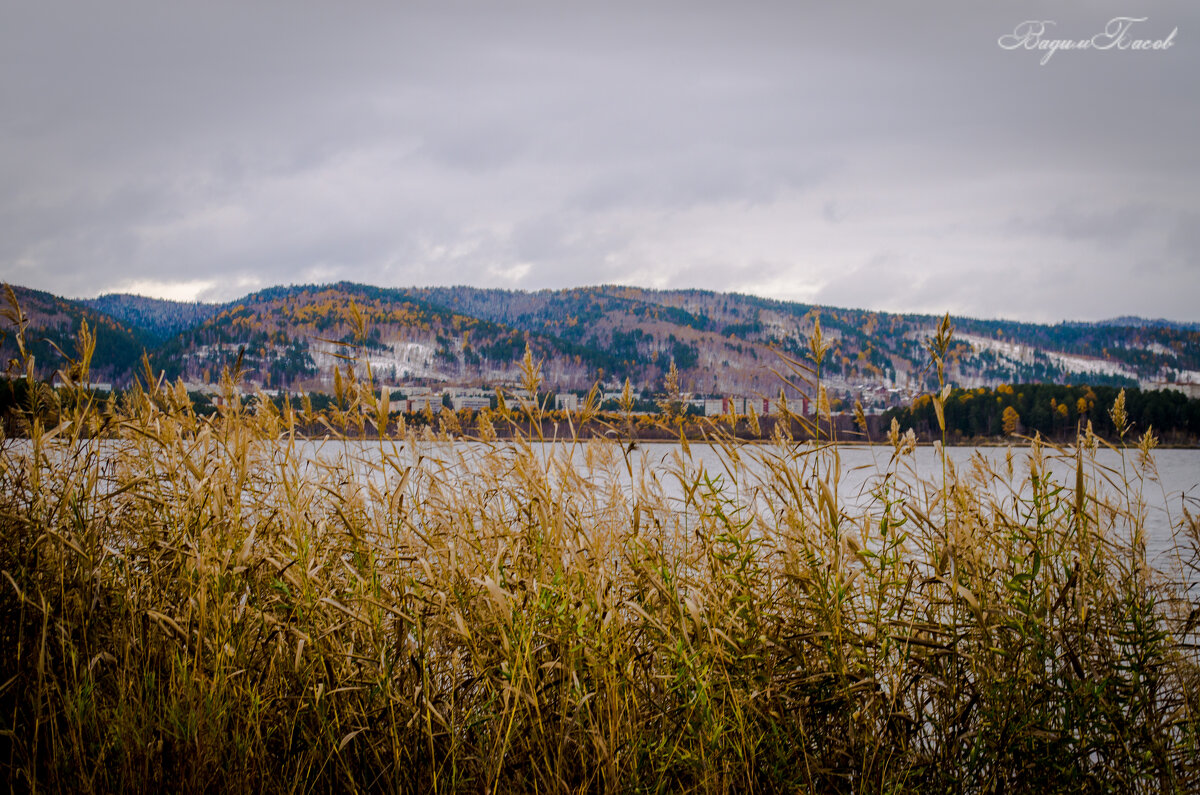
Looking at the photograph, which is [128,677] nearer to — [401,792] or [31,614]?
[31,614]

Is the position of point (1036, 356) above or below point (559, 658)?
above

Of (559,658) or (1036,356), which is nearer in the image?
(559,658)

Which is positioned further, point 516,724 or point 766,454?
point 766,454

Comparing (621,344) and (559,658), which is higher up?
(621,344)

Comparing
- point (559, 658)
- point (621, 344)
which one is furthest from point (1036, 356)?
point (559, 658)

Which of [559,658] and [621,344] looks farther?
[621,344]

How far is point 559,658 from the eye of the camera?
2637 millimetres

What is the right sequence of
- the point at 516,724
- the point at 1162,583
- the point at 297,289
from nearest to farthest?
the point at 516,724, the point at 1162,583, the point at 297,289

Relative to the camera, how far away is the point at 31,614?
3184 mm

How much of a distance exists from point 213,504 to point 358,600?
65cm

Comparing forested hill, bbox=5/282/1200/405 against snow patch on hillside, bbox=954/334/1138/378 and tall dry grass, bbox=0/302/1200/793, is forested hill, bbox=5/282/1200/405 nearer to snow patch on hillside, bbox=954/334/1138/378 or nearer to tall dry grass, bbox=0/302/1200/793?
snow patch on hillside, bbox=954/334/1138/378

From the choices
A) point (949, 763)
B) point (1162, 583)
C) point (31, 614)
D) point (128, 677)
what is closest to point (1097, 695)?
point (949, 763)

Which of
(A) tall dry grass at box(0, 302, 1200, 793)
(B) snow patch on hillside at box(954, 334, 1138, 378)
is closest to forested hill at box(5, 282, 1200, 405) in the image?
(B) snow patch on hillside at box(954, 334, 1138, 378)

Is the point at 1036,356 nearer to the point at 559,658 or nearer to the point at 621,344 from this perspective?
the point at 621,344
